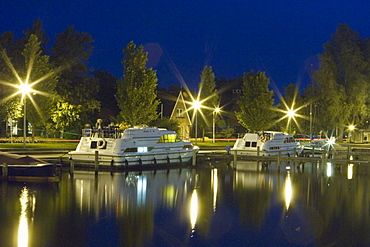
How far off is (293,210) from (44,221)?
427 inches

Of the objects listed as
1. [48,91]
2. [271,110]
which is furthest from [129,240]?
[271,110]

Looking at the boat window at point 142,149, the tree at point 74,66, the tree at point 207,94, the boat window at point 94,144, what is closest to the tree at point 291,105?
the tree at point 207,94

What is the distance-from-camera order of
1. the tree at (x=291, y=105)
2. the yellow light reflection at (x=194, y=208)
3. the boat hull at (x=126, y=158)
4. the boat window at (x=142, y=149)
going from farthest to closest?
the tree at (x=291, y=105)
the boat window at (x=142, y=149)
the boat hull at (x=126, y=158)
the yellow light reflection at (x=194, y=208)

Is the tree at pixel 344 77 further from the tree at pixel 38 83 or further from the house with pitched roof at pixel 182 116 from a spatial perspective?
the tree at pixel 38 83

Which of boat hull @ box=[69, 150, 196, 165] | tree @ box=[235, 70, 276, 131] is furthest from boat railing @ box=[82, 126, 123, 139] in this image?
tree @ box=[235, 70, 276, 131]

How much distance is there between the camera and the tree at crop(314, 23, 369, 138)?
7819 cm

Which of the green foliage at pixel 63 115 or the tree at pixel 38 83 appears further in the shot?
the green foliage at pixel 63 115

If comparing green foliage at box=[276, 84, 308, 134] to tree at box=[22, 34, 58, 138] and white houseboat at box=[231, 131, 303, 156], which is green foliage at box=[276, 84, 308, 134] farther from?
tree at box=[22, 34, 58, 138]

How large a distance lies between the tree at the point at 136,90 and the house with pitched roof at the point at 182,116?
60.2 feet

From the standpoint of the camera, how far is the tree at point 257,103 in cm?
6775

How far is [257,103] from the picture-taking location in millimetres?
67438

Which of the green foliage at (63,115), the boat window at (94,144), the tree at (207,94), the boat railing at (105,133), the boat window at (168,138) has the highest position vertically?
the tree at (207,94)

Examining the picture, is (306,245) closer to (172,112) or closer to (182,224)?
(182,224)

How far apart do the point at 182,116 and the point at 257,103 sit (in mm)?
13223
